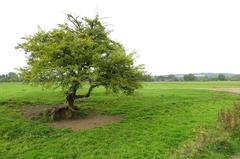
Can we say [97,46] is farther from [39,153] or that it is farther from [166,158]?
[166,158]

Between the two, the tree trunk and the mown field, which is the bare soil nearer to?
the mown field

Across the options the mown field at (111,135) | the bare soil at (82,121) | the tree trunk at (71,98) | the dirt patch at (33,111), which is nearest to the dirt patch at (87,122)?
the bare soil at (82,121)

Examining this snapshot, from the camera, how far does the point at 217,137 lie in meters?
14.3

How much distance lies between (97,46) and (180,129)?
307 inches

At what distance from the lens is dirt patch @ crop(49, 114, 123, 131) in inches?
744

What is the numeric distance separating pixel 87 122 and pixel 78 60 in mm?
4043

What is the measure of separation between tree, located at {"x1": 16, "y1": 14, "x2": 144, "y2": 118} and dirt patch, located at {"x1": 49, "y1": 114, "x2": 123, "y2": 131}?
1611mm

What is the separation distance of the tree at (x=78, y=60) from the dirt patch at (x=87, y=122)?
161cm

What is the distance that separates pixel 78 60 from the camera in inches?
768

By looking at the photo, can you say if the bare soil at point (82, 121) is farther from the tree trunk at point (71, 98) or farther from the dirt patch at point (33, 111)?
the tree trunk at point (71, 98)

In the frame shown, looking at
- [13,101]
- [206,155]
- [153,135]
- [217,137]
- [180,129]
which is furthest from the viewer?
[13,101]

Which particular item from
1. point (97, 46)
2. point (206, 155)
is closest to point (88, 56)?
point (97, 46)

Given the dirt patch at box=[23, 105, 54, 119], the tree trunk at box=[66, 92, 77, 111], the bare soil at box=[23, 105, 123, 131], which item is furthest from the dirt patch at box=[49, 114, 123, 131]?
the dirt patch at box=[23, 105, 54, 119]

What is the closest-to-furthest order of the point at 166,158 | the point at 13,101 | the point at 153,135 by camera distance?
the point at 166,158 < the point at 153,135 < the point at 13,101
